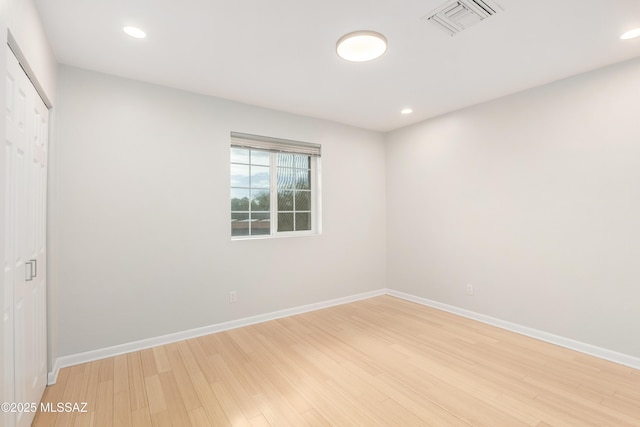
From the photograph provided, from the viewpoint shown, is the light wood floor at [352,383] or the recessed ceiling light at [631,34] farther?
the recessed ceiling light at [631,34]

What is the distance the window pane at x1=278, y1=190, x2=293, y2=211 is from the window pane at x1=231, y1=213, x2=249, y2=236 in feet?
1.61

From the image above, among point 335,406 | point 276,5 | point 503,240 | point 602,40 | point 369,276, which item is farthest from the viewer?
point 369,276

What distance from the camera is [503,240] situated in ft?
10.8

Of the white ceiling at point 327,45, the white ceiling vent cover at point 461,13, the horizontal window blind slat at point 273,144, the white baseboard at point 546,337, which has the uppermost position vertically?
the white ceiling at point 327,45

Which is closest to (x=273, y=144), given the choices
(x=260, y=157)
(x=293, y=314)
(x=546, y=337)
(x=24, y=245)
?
(x=260, y=157)

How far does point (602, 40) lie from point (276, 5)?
2.47 metres

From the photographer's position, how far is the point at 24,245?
167cm

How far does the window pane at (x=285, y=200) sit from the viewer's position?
12.6ft

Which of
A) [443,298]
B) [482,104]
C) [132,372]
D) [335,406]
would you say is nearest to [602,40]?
[482,104]

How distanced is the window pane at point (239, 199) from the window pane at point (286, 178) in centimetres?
50

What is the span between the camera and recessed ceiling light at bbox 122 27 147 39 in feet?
6.69

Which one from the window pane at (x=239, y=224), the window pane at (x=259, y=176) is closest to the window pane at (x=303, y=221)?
the window pane at (x=259, y=176)

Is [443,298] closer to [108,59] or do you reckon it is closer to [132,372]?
[132,372]

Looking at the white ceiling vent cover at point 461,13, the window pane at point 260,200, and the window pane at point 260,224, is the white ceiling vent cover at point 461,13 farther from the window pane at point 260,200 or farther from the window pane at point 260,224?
the window pane at point 260,224
